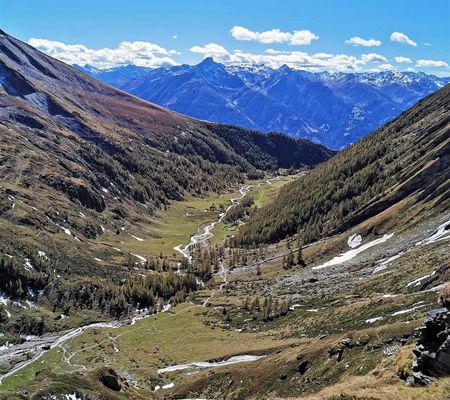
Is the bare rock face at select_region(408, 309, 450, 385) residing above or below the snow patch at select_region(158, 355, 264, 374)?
above

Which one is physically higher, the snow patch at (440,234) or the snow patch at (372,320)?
the snow patch at (440,234)

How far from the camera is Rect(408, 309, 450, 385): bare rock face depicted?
36.8 metres

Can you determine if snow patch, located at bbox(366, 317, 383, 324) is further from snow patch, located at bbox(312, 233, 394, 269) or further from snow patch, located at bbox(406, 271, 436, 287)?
snow patch, located at bbox(312, 233, 394, 269)

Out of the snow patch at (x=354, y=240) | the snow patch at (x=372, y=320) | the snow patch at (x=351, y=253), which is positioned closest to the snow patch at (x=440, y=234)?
the snow patch at (x=351, y=253)

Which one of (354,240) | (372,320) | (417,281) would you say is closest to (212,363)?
(372,320)

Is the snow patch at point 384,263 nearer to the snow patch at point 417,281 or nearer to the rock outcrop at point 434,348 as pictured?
the snow patch at point 417,281

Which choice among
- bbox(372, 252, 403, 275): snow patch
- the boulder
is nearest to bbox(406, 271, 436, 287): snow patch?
bbox(372, 252, 403, 275): snow patch

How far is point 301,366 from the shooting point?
61625 millimetres

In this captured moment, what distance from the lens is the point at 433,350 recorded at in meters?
38.5

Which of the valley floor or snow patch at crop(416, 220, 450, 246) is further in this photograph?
snow patch at crop(416, 220, 450, 246)

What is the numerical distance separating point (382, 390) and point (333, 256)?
128232 mm

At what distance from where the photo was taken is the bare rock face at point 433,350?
36.8m

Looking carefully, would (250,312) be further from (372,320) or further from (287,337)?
(372,320)

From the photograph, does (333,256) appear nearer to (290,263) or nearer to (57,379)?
(290,263)
